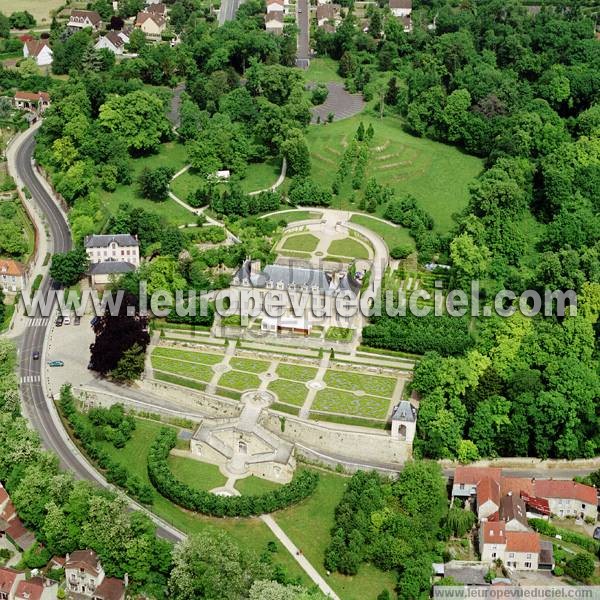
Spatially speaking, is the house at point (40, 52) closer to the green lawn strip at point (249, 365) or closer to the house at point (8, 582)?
the green lawn strip at point (249, 365)

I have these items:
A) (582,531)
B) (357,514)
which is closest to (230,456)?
(357,514)

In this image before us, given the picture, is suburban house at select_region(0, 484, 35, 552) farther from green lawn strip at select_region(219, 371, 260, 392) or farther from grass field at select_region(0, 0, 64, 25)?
grass field at select_region(0, 0, 64, 25)

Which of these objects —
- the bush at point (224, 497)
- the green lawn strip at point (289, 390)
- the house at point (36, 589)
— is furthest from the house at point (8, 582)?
the green lawn strip at point (289, 390)

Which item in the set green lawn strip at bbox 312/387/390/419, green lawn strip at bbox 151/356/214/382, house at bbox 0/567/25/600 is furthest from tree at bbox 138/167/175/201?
house at bbox 0/567/25/600

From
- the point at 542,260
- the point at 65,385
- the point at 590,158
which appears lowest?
the point at 65,385

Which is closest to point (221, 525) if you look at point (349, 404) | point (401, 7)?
point (349, 404)

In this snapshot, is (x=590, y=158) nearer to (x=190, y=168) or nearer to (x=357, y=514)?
(x=190, y=168)
